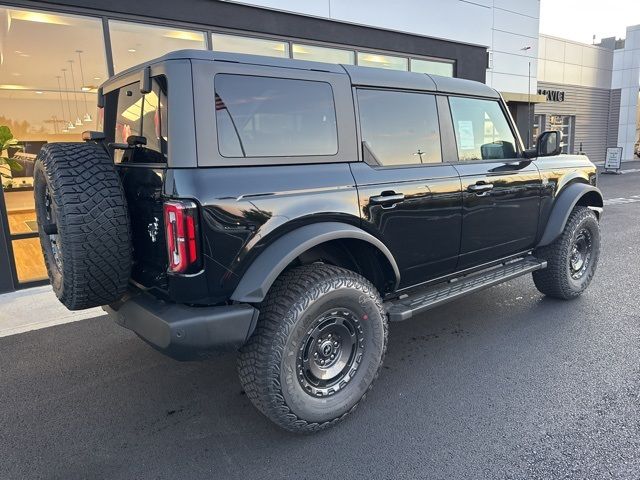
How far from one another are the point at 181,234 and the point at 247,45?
19.6ft

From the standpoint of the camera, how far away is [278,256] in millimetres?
2387

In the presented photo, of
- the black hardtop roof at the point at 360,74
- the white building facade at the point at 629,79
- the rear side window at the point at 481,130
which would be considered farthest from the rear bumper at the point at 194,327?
the white building facade at the point at 629,79

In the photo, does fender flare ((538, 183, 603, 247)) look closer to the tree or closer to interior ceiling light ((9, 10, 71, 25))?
the tree

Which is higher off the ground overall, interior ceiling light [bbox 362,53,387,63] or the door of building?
interior ceiling light [bbox 362,53,387,63]

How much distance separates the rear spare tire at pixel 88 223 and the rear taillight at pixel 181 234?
1.03 ft

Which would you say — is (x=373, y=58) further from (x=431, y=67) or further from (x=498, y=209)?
(x=498, y=209)

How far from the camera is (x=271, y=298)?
2488mm

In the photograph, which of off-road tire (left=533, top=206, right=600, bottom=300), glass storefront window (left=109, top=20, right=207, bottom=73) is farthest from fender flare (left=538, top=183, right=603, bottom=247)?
glass storefront window (left=109, top=20, right=207, bottom=73)

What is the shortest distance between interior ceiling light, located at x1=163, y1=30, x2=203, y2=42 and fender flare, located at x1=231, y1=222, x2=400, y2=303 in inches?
210

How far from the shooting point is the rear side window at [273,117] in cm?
237

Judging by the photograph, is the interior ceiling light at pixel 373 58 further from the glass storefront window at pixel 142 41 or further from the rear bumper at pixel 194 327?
the rear bumper at pixel 194 327

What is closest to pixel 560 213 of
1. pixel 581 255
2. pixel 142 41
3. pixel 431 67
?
pixel 581 255

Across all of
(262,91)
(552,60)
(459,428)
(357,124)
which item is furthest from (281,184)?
(552,60)

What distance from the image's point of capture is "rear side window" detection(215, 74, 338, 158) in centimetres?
237
